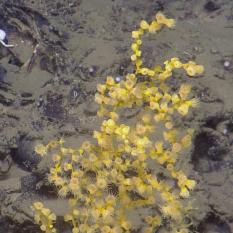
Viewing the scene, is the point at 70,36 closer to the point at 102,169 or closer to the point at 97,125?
the point at 97,125

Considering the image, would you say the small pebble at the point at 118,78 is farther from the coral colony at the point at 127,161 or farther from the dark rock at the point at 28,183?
the dark rock at the point at 28,183

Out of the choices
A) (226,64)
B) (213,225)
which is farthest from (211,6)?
(213,225)

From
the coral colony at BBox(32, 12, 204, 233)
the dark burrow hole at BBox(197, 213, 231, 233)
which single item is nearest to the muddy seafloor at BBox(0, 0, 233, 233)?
the dark burrow hole at BBox(197, 213, 231, 233)

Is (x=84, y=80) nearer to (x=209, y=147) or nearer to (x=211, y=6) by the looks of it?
(x=209, y=147)

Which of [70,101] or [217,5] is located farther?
[217,5]

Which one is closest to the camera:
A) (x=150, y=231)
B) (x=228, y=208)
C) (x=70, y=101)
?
(x=150, y=231)

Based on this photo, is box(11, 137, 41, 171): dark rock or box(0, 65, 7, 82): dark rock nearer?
box(11, 137, 41, 171): dark rock

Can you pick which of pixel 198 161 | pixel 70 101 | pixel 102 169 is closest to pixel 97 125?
pixel 70 101

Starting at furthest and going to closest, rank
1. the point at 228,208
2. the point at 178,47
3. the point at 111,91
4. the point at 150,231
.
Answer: the point at 178,47
the point at 228,208
the point at 150,231
the point at 111,91

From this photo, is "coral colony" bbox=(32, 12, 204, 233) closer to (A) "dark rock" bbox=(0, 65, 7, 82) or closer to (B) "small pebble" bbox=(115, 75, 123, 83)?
(B) "small pebble" bbox=(115, 75, 123, 83)
